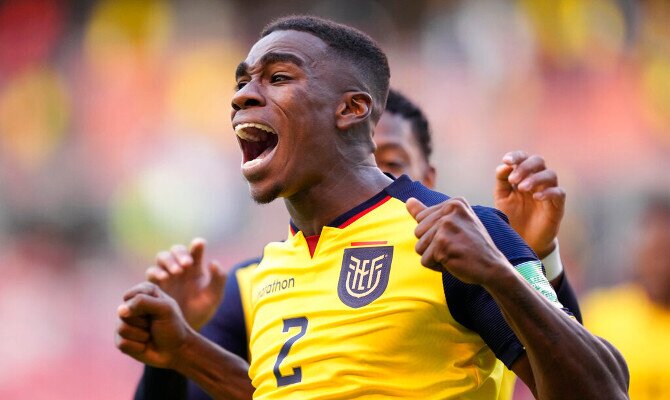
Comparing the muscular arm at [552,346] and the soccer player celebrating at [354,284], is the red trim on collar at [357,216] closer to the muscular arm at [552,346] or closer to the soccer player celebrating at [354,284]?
the soccer player celebrating at [354,284]

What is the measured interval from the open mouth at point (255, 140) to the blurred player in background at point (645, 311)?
3596mm

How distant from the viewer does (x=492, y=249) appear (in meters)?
2.56

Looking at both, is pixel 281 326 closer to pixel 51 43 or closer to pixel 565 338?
pixel 565 338

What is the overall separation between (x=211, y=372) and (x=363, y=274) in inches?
36.3

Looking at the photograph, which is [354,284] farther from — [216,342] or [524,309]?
[216,342]

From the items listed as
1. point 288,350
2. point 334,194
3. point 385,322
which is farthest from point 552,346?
point 334,194

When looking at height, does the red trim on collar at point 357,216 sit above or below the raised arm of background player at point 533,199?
below

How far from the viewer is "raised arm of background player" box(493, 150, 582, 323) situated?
3.77m

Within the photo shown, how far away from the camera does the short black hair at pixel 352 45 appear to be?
348 centimetres

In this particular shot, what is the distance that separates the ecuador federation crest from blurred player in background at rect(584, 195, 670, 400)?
363cm

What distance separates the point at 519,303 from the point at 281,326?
37.1 inches

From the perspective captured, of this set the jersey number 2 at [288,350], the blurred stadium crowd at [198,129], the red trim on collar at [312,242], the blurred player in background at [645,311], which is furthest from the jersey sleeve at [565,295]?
the blurred stadium crowd at [198,129]

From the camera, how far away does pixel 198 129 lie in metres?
8.88

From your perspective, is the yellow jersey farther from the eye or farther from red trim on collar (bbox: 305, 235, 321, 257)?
the eye
